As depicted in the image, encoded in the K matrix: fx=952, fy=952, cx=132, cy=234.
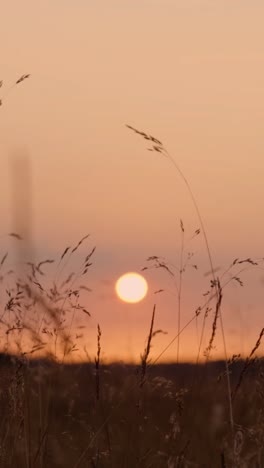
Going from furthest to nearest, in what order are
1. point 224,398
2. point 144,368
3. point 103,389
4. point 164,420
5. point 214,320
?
1. point 164,420
2. point 224,398
3. point 103,389
4. point 214,320
5. point 144,368

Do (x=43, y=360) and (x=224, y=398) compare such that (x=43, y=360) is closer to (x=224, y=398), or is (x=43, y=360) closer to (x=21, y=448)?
(x=21, y=448)

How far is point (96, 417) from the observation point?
140 inches

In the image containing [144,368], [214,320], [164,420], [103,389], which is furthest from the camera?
[164,420]

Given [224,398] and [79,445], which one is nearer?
[224,398]

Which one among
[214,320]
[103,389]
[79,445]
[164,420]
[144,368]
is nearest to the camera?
[144,368]

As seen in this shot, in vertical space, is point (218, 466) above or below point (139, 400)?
below

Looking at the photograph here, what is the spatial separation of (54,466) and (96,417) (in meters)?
0.54

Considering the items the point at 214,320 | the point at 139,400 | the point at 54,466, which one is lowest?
the point at 54,466

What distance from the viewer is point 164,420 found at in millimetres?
5980

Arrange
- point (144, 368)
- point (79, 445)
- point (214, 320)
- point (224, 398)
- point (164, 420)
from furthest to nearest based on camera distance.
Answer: point (164, 420) → point (79, 445) → point (224, 398) → point (214, 320) → point (144, 368)

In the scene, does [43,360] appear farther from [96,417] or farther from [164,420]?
[164,420]

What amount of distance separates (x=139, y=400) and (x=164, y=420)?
8.62 feet

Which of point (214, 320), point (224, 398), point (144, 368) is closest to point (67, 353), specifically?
point (144, 368)

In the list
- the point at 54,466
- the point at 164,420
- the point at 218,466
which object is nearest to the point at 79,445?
the point at 164,420
